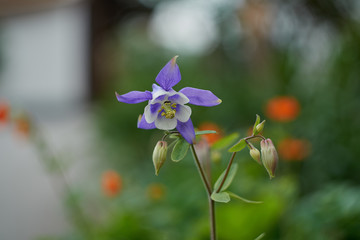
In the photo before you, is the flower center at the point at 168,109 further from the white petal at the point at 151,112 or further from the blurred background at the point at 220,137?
the blurred background at the point at 220,137

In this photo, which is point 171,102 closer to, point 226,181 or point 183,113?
point 183,113

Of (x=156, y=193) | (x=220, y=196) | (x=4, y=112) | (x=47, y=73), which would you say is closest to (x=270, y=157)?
(x=220, y=196)

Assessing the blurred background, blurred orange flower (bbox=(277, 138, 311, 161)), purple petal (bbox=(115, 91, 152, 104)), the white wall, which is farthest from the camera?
the white wall

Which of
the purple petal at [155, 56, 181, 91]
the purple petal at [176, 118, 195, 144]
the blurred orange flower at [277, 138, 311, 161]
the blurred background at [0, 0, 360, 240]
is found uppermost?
the purple petal at [155, 56, 181, 91]

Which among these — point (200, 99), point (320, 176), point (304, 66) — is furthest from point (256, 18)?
point (200, 99)

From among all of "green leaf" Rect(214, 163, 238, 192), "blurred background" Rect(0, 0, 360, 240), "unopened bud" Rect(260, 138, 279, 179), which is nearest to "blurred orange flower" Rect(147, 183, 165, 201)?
"blurred background" Rect(0, 0, 360, 240)

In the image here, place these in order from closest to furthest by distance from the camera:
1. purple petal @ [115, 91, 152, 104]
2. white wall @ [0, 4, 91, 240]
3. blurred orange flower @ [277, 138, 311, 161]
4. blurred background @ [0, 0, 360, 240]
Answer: purple petal @ [115, 91, 152, 104]
blurred background @ [0, 0, 360, 240]
blurred orange flower @ [277, 138, 311, 161]
white wall @ [0, 4, 91, 240]

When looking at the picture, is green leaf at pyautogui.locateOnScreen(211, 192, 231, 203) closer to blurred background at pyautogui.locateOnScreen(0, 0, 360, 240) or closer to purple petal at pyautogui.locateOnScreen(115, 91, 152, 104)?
purple petal at pyautogui.locateOnScreen(115, 91, 152, 104)

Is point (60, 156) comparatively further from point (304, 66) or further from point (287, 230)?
point (304, 66)
